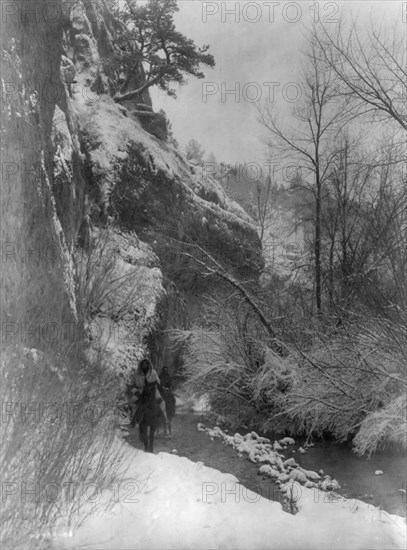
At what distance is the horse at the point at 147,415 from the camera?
6456mm

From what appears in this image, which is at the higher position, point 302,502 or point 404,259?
point 404,259

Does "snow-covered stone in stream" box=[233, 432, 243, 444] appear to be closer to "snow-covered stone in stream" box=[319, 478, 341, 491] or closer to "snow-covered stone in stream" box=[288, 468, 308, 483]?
"snow-covered stone in stream" box=[288, 468, 308, 483]

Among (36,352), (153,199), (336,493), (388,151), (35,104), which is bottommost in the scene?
(336,493)

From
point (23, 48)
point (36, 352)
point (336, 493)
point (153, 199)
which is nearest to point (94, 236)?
point (153, 199)

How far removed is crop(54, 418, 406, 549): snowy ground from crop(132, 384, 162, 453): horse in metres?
0.82

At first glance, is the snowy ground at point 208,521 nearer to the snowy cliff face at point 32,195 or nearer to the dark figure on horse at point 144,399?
the dark figure on horse at point 144,399

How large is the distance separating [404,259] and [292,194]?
15.9 feet

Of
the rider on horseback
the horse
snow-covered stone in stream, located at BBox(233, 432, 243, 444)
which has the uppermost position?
the rider on horseback

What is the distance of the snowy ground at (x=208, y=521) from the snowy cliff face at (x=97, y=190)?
1.93m

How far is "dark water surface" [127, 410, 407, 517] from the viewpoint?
634cm

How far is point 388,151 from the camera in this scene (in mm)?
7465

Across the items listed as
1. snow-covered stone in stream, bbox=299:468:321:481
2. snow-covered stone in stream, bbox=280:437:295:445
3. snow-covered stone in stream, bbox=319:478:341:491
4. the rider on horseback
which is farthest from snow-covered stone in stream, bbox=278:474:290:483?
the rider on horseback

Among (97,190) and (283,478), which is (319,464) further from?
(97,190)

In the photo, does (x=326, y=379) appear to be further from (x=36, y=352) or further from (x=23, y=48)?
(x=23, y=48)
